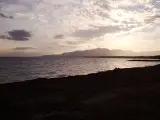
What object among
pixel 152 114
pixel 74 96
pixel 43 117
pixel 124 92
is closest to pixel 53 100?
pixel 74 96

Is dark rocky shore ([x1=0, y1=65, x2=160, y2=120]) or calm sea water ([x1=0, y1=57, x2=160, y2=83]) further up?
dark rocky shore ([x1=0, y1=65, x2=160, y2=120])

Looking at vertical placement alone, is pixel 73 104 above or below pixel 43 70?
above

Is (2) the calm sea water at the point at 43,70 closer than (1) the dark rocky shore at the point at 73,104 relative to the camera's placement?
No

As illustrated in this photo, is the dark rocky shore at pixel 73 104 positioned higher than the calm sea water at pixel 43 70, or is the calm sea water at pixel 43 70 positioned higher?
the dark rocky shore at pixel 73 104

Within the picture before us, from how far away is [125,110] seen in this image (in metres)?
11.4

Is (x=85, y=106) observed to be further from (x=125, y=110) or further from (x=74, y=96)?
(x=74, y=96)

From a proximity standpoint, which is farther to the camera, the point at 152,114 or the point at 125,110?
the point at 125,110

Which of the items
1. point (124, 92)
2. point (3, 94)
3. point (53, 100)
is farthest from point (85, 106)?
point (3, 94)

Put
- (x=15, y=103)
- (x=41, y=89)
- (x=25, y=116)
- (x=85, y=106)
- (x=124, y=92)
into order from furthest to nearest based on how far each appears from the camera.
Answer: (x=41, y=89) → (x=124, y=92) → (x=15, y=103) → (x=85, y=106) → (x=25, y=116)

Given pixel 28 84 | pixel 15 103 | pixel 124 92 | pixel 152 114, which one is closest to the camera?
pixel 152 114

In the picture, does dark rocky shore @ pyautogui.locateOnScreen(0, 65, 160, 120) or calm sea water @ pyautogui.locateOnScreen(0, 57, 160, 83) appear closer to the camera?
dark rocky shore @ pyautogui.locateOnScreen(0, 65, 160, 120)

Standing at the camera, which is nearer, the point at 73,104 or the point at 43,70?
the point at 73,104

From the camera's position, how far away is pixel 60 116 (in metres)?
10.7

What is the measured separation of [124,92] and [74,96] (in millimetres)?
3520
